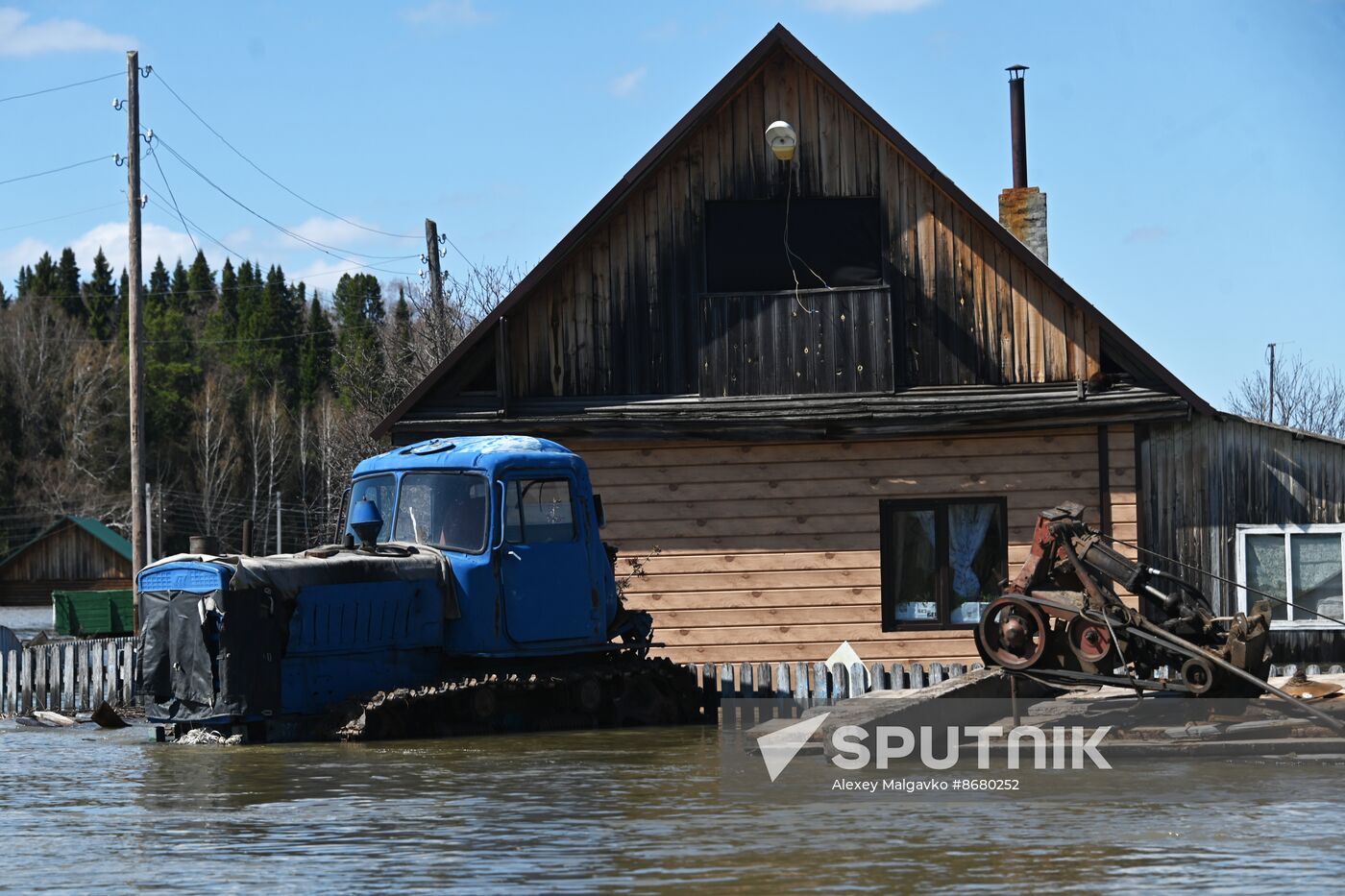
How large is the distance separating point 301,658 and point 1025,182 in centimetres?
1329

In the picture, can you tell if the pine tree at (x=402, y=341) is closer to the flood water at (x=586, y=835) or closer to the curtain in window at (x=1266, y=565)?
the curtain in window at (x=1266, y=565)

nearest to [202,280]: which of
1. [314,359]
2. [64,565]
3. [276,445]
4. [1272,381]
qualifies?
[314,359]

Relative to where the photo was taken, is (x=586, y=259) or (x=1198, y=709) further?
(x=586, y=259)

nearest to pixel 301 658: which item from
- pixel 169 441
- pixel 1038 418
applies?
pixel 1038 418

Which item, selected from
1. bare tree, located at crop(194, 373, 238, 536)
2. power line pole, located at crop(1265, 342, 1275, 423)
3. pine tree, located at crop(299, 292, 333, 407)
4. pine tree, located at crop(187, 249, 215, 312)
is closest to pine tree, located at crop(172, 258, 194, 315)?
pine tree, located at crop(187, 249, 215, 312)

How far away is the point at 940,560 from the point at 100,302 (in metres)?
118

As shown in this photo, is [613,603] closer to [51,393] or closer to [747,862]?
[747,862]

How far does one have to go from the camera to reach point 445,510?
1608cm

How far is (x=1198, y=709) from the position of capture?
13.8 meters

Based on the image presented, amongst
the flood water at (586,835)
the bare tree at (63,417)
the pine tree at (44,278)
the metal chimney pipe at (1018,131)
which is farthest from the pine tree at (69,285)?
the flood water at (586,835)

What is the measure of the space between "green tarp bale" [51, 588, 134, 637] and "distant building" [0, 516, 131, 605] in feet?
104

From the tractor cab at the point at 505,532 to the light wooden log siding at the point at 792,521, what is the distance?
3.31 meters

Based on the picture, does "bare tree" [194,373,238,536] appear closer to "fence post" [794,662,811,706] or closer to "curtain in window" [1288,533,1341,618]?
"fence post" [794,662,811,706]

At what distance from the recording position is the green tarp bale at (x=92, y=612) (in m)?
41.1
